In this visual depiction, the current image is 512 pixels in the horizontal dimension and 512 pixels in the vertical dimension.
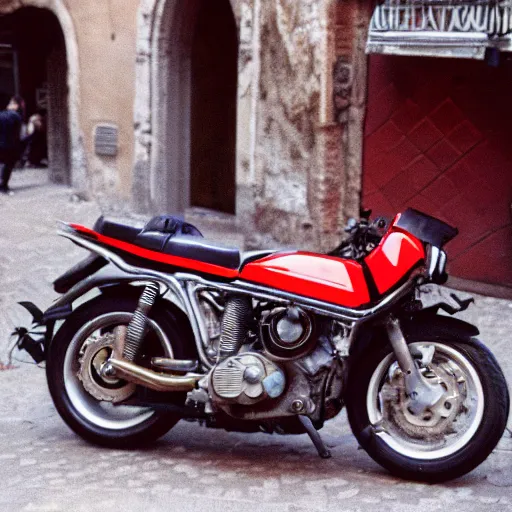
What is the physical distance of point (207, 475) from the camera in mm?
5094

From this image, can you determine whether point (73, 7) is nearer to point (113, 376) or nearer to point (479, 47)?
point (479, 47)

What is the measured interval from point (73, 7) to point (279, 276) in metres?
9.51

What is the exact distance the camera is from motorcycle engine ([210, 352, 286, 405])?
505 cm

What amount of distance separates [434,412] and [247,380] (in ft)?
2.61

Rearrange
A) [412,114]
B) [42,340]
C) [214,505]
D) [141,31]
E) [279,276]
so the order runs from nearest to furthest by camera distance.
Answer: [214,505]
[279,276]
[42,340]
[412,114]
[141,31]

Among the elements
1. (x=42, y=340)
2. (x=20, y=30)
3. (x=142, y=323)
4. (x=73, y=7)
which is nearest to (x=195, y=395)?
(x=142, y=323)

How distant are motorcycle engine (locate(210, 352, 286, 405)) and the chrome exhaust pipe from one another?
14 centimetres

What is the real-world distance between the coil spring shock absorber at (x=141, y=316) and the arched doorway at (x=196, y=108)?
7999 mm

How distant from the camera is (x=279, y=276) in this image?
509cm

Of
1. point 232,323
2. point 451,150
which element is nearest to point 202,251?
point 232,323

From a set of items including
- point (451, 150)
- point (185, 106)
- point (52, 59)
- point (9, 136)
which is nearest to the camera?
Result: point (451, 150)

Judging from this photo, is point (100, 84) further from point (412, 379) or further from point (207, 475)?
point (412, 379)

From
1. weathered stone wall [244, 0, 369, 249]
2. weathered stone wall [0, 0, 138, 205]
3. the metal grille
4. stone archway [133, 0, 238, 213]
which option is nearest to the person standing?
weathered stone wall [0, 0, 138, 205]

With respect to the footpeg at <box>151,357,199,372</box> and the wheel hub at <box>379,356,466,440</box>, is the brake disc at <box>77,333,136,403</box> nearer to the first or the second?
the footpeg at <box>151,357,199,372</box>
